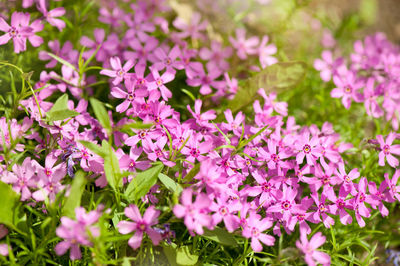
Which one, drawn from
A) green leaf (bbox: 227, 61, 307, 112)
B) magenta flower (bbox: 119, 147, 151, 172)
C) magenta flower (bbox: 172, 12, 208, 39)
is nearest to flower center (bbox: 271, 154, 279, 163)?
green leaf (bbox: 227, 61, 307, 112)

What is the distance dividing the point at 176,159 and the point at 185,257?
51cm

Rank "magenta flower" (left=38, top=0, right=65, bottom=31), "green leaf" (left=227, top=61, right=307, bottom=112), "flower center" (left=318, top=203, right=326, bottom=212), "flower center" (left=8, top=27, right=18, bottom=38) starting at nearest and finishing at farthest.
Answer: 1. "flower center" (left=318, top=203, right=326, bottom=212)
2. "flower center" (left=8, top=27, right=18, bottom=38)
3. "magenta flower" (left=38, top=0, right=65, bottom=31)
4. "green leaf" (left=227, top=61, right=307, bottom=112)

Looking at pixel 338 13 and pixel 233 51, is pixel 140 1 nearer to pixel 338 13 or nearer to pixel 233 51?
pixel 233 51

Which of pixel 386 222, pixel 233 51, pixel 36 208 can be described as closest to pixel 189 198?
pixel 36 208

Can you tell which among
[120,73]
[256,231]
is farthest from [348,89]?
[120,73]

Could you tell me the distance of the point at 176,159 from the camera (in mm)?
1921

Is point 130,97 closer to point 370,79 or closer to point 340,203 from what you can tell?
point 340,203

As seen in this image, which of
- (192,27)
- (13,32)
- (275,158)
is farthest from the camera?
(192,27)

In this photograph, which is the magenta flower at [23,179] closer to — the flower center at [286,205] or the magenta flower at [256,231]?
the magenta flower at [256,231]

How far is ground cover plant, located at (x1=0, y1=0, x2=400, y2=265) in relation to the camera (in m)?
1.74

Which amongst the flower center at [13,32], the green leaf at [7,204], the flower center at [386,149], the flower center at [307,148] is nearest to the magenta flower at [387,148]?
the flower center at [386,149]

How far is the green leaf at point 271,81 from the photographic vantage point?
2643mm

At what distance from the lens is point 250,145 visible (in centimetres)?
221

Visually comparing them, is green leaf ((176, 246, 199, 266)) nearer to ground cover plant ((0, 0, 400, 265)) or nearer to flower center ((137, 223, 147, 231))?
ground cover plant ((0, 0, 400, 265))
